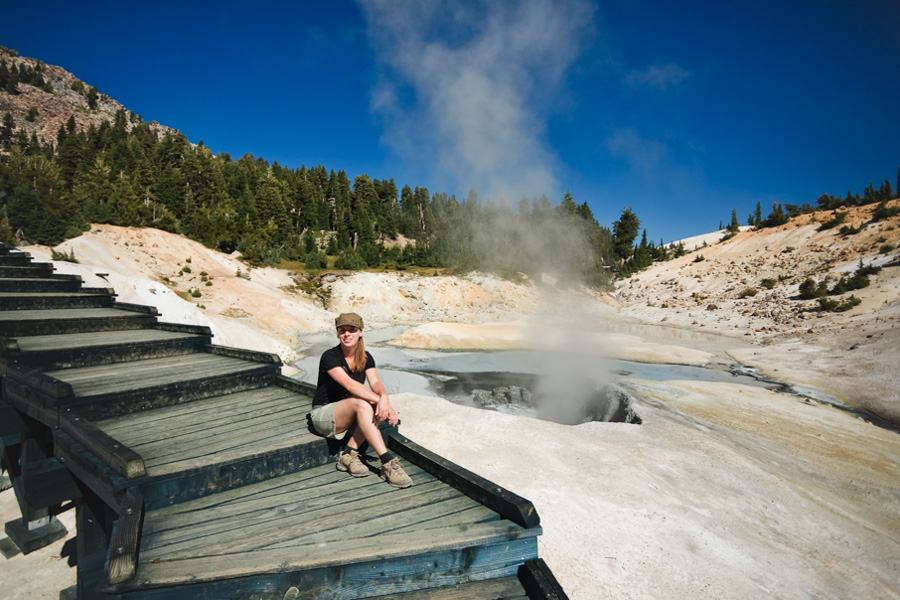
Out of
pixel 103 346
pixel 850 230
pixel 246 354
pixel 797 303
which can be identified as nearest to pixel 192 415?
pixel 246 354

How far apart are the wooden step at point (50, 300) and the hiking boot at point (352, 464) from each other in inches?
292

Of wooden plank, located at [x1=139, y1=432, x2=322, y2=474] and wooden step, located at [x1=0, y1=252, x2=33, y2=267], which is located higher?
wooden step, located at [x1=0, y1=252, x2=33, y2=267]

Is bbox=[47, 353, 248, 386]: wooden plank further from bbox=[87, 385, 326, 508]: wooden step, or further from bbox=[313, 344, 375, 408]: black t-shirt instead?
bbox=[313, 344, 375, 408]: black t-shirt

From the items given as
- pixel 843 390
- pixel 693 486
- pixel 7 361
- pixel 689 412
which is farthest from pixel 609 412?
pixel 7 361

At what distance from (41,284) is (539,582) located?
10845mm

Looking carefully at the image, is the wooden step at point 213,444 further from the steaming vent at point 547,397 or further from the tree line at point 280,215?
the tree line at point 280,215

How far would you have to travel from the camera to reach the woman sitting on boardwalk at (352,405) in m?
3.39

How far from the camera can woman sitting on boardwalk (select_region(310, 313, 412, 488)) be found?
3.39m

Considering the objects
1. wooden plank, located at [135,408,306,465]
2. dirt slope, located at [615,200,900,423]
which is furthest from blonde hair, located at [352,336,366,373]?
dirt slope, located at [615,200,900,423]

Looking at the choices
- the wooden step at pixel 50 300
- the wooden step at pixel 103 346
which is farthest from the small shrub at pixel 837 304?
the wooden step at pixel 50 300

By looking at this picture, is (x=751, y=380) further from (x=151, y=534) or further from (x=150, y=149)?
(x=150, y=149)

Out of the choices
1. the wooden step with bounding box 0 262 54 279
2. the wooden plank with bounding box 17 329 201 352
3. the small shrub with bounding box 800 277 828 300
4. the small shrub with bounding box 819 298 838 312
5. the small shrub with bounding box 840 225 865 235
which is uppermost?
the small shrub with bounding box 840 225 865 235

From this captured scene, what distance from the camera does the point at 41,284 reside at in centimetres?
852

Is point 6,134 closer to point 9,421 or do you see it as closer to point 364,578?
point 9,421
